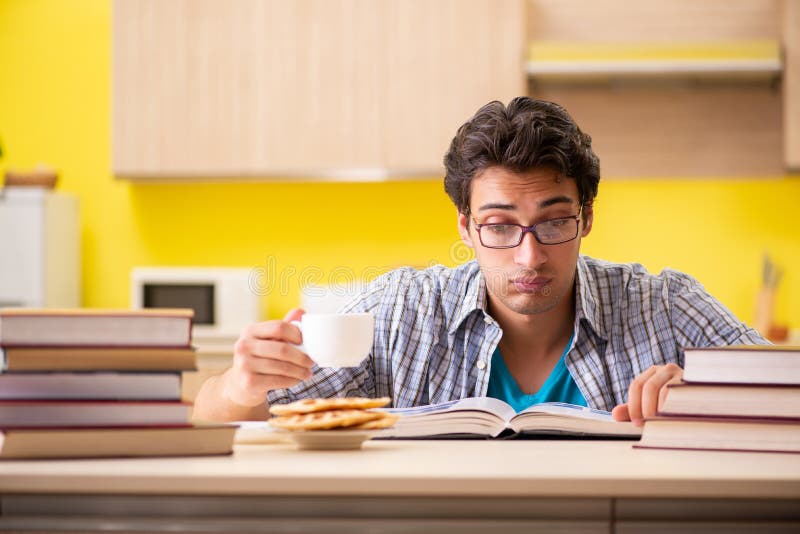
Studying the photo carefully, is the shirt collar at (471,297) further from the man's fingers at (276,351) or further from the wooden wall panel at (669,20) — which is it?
the wooden wall panel at (669,20)

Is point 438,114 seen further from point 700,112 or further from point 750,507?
point 750,507

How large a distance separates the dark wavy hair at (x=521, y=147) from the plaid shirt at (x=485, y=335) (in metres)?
0.20

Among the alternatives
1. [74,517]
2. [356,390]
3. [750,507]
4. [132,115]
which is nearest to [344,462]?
[74,517]

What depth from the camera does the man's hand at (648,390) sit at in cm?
135

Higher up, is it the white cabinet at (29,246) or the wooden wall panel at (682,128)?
the wooden wall panel at (682,128)

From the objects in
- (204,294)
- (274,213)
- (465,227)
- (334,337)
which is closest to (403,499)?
(334,337)

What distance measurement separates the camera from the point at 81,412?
46.0 inches

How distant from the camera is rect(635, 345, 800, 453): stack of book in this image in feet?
3.96

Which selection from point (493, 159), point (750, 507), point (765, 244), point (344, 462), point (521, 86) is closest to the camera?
point (750, 507)

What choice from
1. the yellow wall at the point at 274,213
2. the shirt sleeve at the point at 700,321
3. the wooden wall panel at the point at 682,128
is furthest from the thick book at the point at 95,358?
the wooden wall panel at the point at 682,128

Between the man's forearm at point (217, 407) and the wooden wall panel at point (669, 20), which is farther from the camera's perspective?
the wooden wall panel at point (669, 20)

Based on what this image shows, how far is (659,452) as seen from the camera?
1222 mm

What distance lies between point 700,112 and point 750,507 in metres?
3.20

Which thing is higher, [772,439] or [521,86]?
[521,86]
